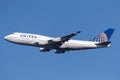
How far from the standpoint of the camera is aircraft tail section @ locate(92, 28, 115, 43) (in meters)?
124

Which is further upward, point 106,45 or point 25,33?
point 25,33

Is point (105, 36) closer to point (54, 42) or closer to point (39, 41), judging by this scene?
point (54, 42)

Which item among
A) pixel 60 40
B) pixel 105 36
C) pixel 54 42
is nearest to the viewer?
pixel 54 42

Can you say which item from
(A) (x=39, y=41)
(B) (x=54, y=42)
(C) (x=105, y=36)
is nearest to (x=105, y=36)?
(C) (x=105, y=36)

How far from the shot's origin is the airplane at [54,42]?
376 feet

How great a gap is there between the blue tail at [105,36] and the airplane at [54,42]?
246 centimetres

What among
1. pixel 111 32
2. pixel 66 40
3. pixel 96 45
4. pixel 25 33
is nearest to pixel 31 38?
pixel 25 33

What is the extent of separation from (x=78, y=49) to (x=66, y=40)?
5.02m

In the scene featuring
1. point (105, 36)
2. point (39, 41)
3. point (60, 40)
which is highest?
point (105, 36)

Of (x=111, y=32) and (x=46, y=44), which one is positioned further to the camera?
(x=111, y=32)

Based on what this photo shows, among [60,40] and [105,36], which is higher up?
[105,36]

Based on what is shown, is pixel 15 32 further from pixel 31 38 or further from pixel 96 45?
pixel 96 45

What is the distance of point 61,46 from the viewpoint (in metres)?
119

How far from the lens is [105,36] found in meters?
126
